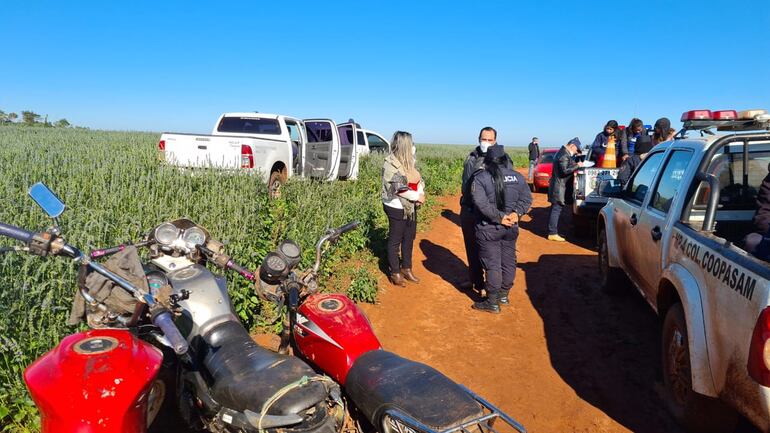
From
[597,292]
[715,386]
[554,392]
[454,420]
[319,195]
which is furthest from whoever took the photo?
[319,195]

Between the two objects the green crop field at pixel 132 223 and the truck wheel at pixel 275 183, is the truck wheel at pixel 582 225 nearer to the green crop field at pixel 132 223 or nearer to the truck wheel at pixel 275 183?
the green crop field at pixel 132 223

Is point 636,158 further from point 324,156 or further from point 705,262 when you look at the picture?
point 324,156

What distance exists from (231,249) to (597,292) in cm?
445

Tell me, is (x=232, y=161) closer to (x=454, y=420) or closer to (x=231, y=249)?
(x=231, y=249)

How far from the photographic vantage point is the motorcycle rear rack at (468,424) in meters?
1.84

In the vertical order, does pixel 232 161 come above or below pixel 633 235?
above

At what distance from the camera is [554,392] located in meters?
3.75

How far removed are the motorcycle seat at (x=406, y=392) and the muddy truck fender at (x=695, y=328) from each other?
1.67m

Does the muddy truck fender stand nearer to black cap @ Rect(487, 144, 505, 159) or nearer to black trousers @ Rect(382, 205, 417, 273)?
black cap @ Rect(487, 144, 505, 159)

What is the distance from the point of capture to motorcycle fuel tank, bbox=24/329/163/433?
1481 millimetres

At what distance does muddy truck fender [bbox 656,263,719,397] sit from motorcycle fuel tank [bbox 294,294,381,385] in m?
1.92

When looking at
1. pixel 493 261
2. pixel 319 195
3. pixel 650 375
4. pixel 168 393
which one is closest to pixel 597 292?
pixel 493 261

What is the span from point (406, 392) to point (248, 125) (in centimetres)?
958

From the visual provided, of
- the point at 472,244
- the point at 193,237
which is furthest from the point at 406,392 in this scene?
the point at 472,244
